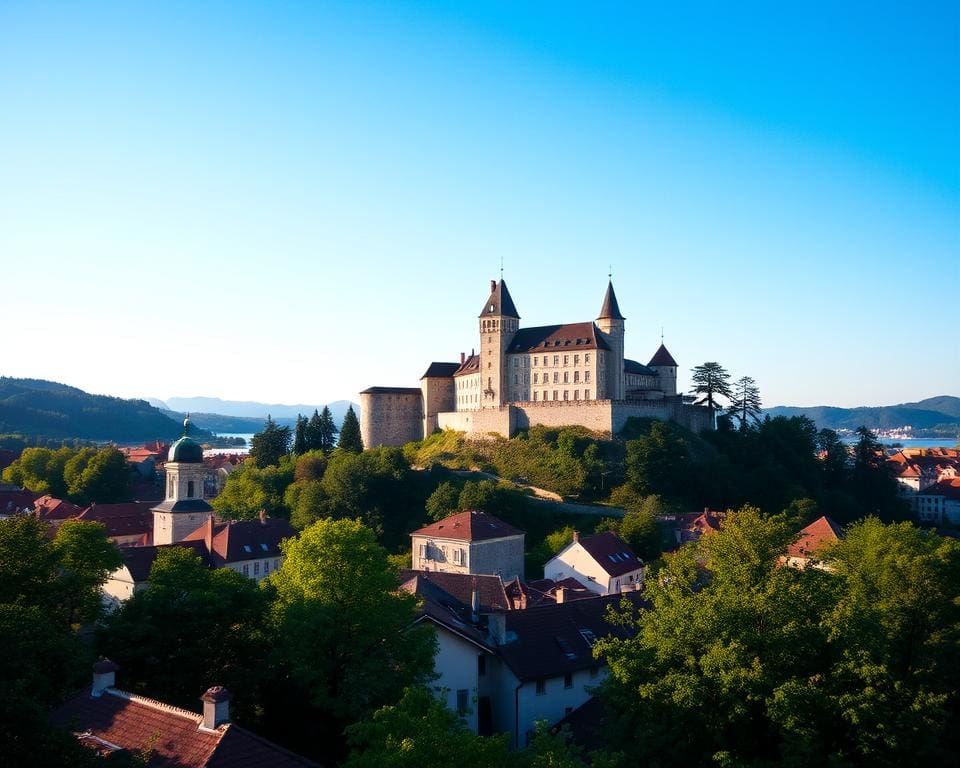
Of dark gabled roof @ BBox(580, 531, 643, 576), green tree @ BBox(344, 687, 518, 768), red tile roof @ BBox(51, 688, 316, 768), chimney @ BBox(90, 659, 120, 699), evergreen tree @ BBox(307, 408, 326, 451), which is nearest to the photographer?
green tree @ BBox(344, 687, 518, 768)

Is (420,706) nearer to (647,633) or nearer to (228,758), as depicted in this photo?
(228,758)

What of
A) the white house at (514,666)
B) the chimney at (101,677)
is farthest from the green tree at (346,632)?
the chimney at (101,677)

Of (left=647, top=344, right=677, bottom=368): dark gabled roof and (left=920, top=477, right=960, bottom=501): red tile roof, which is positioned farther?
(left=920, top=477, right=960, bottom=501): red tile roof

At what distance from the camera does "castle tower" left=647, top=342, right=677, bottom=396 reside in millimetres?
91500

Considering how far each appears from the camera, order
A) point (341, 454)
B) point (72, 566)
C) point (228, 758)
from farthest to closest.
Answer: point (341, 454) → point (72, 566) → point (228, 758)

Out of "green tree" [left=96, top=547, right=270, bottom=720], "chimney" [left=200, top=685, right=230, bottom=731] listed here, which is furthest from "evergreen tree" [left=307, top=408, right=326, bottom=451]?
"chimney" [left=200, top=685, right=230, bottom=731]

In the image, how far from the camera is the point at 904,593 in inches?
1118

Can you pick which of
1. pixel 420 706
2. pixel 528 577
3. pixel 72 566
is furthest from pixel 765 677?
pixel 528 577

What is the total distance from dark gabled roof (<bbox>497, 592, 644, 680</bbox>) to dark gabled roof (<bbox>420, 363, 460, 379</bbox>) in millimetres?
64085

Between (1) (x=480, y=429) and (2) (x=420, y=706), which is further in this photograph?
(1) (x=480, y=429)

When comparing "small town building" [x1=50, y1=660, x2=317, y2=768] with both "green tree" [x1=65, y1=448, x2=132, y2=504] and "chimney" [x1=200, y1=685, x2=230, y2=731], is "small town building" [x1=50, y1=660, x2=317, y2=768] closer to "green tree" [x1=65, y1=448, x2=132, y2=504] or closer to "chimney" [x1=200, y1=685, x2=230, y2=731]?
"chimney" [x1=200, y1=685, x2=230, y2=731]

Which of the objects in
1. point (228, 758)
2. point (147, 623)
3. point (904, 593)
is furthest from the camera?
point (904, 593)

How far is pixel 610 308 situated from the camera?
86.6m

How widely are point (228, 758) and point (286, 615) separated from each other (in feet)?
23.9
